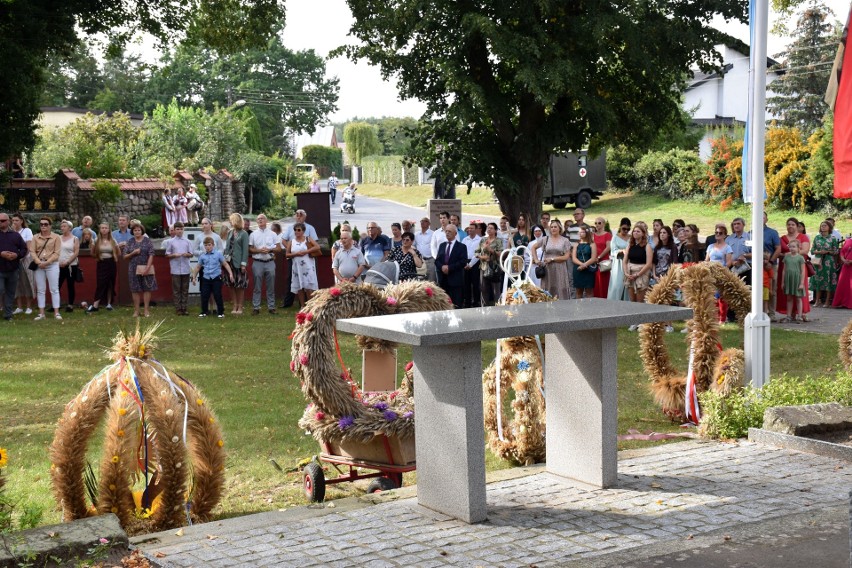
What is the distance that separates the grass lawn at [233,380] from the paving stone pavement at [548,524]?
3.88ft

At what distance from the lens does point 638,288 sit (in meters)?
16.1

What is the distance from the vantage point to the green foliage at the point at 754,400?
8.73m

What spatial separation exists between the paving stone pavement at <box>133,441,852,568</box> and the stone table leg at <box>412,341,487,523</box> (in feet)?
0.45

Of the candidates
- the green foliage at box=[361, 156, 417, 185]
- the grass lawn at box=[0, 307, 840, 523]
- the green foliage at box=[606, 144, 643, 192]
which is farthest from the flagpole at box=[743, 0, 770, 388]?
the green foliage at box=[361, 156, 417, 185]

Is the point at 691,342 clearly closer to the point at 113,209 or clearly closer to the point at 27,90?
the point at 27,90

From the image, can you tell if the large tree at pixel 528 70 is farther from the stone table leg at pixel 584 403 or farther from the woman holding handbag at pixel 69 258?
the stone table leg at pixel 584 403

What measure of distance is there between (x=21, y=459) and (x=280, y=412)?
2668 millimetres

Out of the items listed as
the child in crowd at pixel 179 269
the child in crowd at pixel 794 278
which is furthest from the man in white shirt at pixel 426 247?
the child in crowd at pixel 794 278

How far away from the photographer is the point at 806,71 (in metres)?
53.0

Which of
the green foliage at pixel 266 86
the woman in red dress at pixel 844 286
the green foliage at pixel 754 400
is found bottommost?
the green foliage at pixel 754 400

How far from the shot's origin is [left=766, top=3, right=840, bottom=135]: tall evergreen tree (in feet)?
171

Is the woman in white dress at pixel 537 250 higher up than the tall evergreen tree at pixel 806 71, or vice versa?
the tall evergreen tree at pixel 806 71

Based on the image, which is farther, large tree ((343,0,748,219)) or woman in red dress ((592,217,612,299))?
large tree ((343,0,748,219))

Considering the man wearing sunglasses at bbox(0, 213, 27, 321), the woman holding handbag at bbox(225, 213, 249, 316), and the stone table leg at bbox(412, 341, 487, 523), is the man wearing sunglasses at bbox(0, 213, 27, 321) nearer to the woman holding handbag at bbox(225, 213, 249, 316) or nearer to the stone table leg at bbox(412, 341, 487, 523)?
the woman holding handbag at bbox(225, 213, 249, 316)
